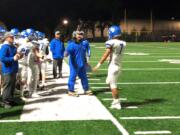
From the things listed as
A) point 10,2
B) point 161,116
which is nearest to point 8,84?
point 161,116

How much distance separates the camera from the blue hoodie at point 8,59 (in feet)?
31.8

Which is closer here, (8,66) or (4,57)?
(4,57)

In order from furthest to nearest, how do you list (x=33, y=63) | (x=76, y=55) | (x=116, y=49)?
(x=76, y=55) → (x=33, y=63) → (x=116, y=49)

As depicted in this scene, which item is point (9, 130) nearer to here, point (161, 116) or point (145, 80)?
point (161, 116)

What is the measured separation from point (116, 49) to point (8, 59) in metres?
2.17

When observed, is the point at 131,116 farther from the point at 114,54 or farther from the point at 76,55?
the point at 76,55

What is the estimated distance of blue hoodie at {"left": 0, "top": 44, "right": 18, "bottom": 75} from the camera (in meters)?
9.70

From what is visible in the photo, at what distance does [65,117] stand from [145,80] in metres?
6.28

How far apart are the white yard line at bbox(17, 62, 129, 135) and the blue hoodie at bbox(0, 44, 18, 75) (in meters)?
0.84

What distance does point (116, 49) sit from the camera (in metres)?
9.60

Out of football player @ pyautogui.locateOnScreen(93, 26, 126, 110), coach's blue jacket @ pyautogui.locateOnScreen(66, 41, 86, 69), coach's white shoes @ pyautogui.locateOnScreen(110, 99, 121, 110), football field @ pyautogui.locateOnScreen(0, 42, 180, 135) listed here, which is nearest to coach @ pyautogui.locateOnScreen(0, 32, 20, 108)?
football field @ pyautogui.locateOnScreen(0, 42, 180, 135)

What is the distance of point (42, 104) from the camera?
408 inches

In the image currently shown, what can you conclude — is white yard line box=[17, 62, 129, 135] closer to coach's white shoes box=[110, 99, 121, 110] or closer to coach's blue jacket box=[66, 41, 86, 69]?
coach's white shoes box=[110, 99, 121, 110]

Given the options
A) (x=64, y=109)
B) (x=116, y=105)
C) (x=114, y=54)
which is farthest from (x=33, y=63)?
(x=116, y=105)
